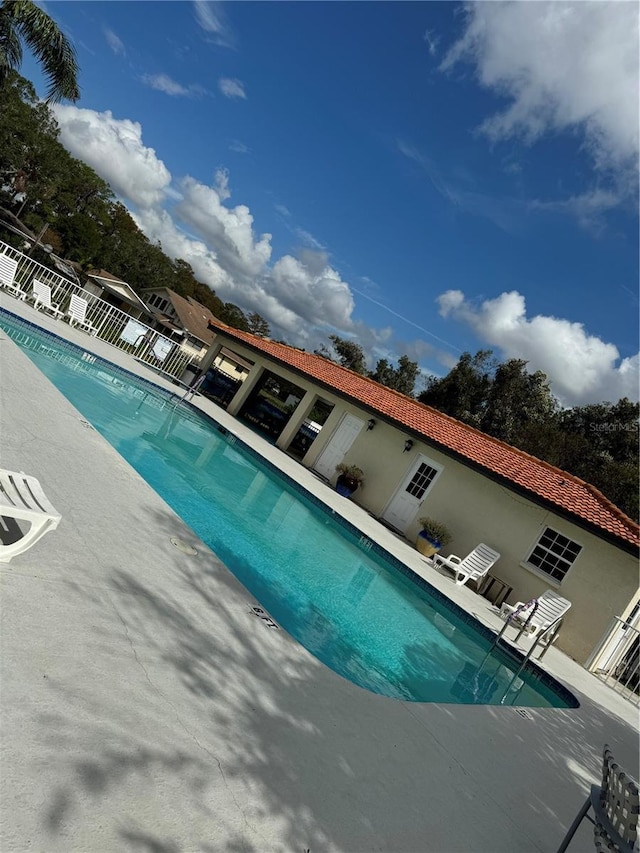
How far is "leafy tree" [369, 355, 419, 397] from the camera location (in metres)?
58.9

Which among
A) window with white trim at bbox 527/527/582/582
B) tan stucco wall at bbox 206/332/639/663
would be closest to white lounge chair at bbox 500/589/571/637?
tan stucco wall at bbox 206/332/639/663

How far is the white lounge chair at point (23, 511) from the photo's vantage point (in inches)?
138

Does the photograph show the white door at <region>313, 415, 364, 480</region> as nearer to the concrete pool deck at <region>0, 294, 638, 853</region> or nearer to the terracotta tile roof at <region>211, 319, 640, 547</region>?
the terracotta tile roof at <region>211, 319, 640, 547</region>

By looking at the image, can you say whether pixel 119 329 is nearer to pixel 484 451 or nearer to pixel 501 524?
pixel 484 451

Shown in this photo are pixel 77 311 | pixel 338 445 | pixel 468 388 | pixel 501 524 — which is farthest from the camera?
pixel 468 388

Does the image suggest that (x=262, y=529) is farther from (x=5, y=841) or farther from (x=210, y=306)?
(x=210, y=306)

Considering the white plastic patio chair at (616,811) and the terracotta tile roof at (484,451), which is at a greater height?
the terracotta tile roof at (484,451)

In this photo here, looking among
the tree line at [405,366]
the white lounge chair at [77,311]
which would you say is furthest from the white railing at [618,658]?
the tree line at [405,366]

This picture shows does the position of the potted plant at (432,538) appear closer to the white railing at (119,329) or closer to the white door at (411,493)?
the white door at (411,493)

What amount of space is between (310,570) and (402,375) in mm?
52177

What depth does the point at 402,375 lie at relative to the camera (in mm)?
59594

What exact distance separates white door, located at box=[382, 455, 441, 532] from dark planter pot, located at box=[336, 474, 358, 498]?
1.39m

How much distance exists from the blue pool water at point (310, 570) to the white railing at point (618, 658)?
342cm

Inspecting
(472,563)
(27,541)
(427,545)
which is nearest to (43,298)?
(427,545)
